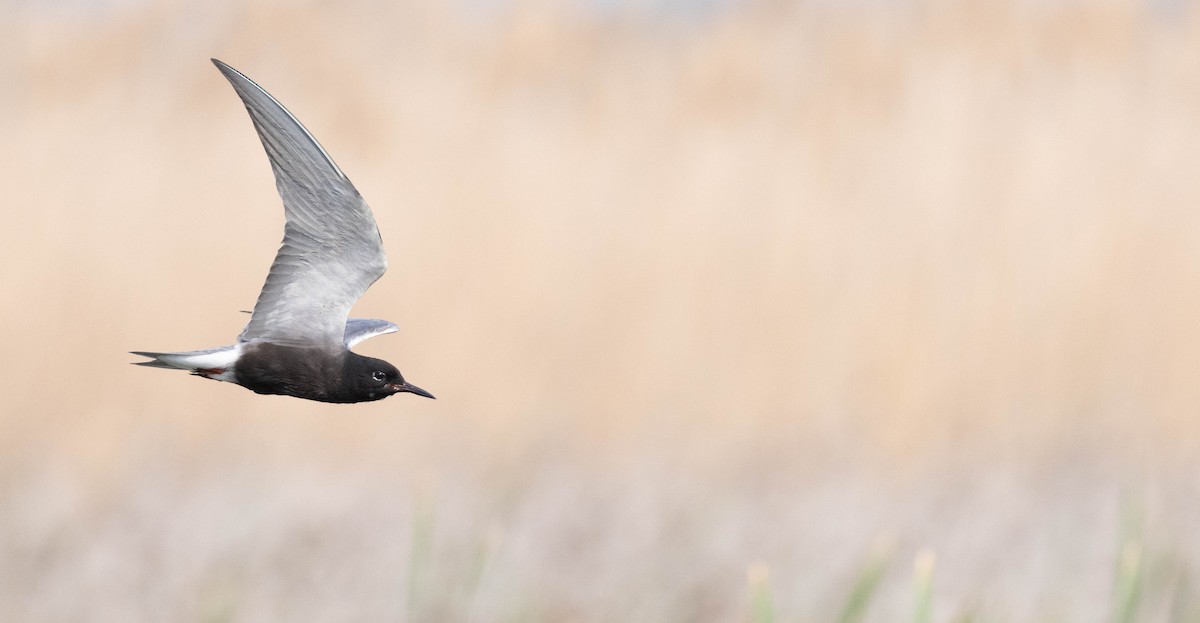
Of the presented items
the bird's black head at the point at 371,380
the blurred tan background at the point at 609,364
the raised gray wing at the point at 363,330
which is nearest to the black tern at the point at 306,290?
the bird's black head at the point at 371,380

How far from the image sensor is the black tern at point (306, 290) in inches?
51.9

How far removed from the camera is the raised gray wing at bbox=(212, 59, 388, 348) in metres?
1.43

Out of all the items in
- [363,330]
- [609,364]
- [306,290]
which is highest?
[306,290]

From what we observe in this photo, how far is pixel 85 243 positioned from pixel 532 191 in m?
1.11

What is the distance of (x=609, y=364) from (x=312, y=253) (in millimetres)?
1831

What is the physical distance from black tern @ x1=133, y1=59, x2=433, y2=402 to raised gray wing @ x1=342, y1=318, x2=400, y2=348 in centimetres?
15

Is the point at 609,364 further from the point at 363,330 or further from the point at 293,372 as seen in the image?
the point at 293,372

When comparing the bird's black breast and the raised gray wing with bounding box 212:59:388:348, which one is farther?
the raised gray wing with bounding box 212:59:388:348

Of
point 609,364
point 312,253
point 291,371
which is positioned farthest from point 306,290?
point 609,364

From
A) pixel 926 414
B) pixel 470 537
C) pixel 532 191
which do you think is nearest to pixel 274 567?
pixel 470 537

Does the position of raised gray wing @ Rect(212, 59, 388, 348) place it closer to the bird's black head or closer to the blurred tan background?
the bird's black head

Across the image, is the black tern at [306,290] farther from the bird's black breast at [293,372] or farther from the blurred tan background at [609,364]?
the blurred tan background at [609,364]

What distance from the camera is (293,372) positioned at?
134cm

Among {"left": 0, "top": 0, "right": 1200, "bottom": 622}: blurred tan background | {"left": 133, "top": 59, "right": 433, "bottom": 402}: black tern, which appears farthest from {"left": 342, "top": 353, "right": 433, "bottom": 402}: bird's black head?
{"left": 0, "top": 0, "right": 1200, "bottom": 622}: blurred tan background
